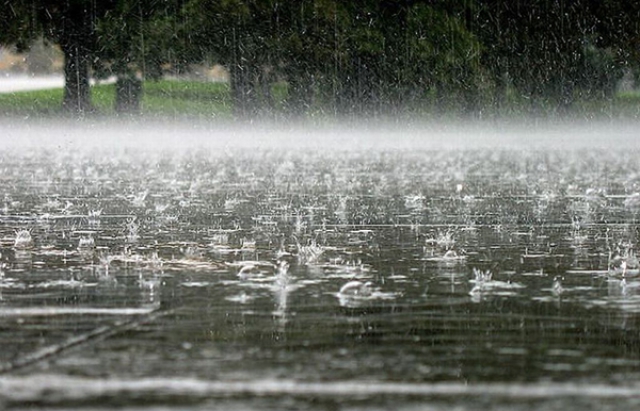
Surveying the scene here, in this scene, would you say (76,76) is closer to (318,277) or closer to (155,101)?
(155,101)

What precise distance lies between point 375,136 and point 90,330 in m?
38.4

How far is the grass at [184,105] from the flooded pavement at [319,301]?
37287mm

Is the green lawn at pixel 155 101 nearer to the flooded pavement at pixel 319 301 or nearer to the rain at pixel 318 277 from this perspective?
the rain at pixel 318 277

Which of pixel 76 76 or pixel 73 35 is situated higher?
pixel 73 35

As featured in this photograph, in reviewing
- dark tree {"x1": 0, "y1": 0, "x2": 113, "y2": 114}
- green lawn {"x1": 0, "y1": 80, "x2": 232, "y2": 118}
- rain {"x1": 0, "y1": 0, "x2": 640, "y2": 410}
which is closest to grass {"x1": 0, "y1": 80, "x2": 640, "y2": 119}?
green lawn {"x1": 0, "y1": 80, "x2": 232, "y2": 118}

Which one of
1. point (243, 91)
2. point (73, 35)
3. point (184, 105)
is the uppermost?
point (73, 35)

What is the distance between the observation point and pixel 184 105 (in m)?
56.6

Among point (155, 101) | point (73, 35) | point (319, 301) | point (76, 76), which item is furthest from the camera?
point (155, 101)

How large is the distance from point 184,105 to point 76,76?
7512mm

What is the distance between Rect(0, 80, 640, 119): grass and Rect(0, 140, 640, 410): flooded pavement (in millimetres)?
37287

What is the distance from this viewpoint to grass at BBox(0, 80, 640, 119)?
2042 inches

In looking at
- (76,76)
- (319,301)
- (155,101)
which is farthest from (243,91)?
(319,301)

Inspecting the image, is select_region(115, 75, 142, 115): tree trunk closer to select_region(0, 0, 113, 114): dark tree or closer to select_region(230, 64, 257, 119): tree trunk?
select_region(0, 0, 113, 114): dark tree

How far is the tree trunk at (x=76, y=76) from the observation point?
49.3m
